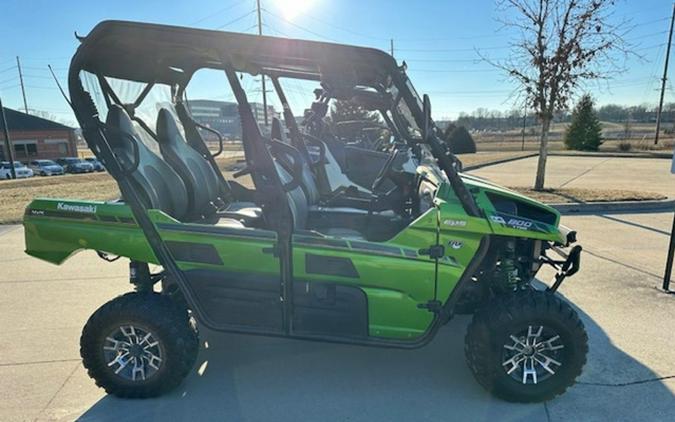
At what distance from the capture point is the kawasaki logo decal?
2795mm

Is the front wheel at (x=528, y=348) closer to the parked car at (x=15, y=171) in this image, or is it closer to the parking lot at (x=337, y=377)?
the parking lot at (x=337, y=377)

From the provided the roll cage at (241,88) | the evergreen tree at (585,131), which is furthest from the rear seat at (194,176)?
the evergreen tree at (585,131)

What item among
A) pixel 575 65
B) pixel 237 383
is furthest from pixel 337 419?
pixel 575 65

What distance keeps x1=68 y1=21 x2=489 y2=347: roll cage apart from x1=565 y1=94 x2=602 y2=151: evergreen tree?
31.7m

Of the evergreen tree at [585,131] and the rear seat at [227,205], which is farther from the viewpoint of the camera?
the evergreen tree at [585,131]

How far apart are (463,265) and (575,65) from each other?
27.9ft

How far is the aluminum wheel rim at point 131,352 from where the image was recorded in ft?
8.93

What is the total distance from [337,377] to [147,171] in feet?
6.59

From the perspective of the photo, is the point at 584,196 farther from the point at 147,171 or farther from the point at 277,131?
the point at 147,171

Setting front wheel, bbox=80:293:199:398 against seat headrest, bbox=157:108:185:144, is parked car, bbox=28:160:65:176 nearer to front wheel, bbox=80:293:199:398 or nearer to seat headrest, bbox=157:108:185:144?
seat headrest, bbox=157:108:185:144

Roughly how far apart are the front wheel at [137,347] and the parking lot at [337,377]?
116mm

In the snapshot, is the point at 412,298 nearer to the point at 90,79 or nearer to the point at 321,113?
the point at 321,113

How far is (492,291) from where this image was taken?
115 inches

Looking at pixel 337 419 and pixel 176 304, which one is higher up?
pixel 176 304
